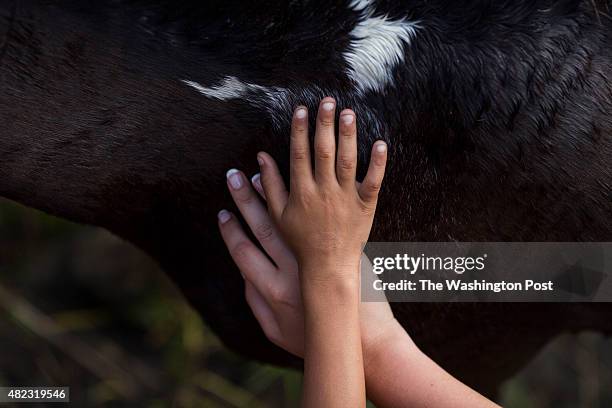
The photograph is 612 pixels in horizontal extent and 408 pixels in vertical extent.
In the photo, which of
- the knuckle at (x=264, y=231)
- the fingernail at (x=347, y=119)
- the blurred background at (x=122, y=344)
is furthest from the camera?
the blurred background at (x=122, y=344)

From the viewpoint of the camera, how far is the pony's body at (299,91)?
0.76 metres

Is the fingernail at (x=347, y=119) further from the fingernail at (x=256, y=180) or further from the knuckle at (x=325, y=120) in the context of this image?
the fingernail at (x=256, y=180)

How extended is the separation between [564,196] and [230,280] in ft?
1.25

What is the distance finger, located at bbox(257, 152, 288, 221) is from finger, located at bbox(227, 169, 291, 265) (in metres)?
0.03

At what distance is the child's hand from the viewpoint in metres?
0.71

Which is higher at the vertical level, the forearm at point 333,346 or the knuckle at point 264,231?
the knuckle at point 264,231

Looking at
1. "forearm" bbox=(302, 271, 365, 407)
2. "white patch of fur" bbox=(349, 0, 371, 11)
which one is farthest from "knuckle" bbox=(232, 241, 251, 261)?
"white patch of fur" bbox=(349, 0, 371, 11)

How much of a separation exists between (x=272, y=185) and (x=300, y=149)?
0.20ft

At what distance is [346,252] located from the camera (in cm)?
74

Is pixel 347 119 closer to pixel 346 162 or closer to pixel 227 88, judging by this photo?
pixel 346 162

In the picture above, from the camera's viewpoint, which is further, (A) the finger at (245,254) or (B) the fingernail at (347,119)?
(A) the finger at (245,254)

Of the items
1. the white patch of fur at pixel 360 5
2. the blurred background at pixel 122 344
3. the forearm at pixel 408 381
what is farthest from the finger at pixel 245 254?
the blurred background at pixel 122 344

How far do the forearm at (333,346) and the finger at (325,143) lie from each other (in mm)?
101

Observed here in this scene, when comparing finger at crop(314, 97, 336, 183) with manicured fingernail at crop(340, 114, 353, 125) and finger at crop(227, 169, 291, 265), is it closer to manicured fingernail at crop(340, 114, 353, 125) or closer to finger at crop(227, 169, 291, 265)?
manicured fingernail at crop(340, 114, 353, 125)
